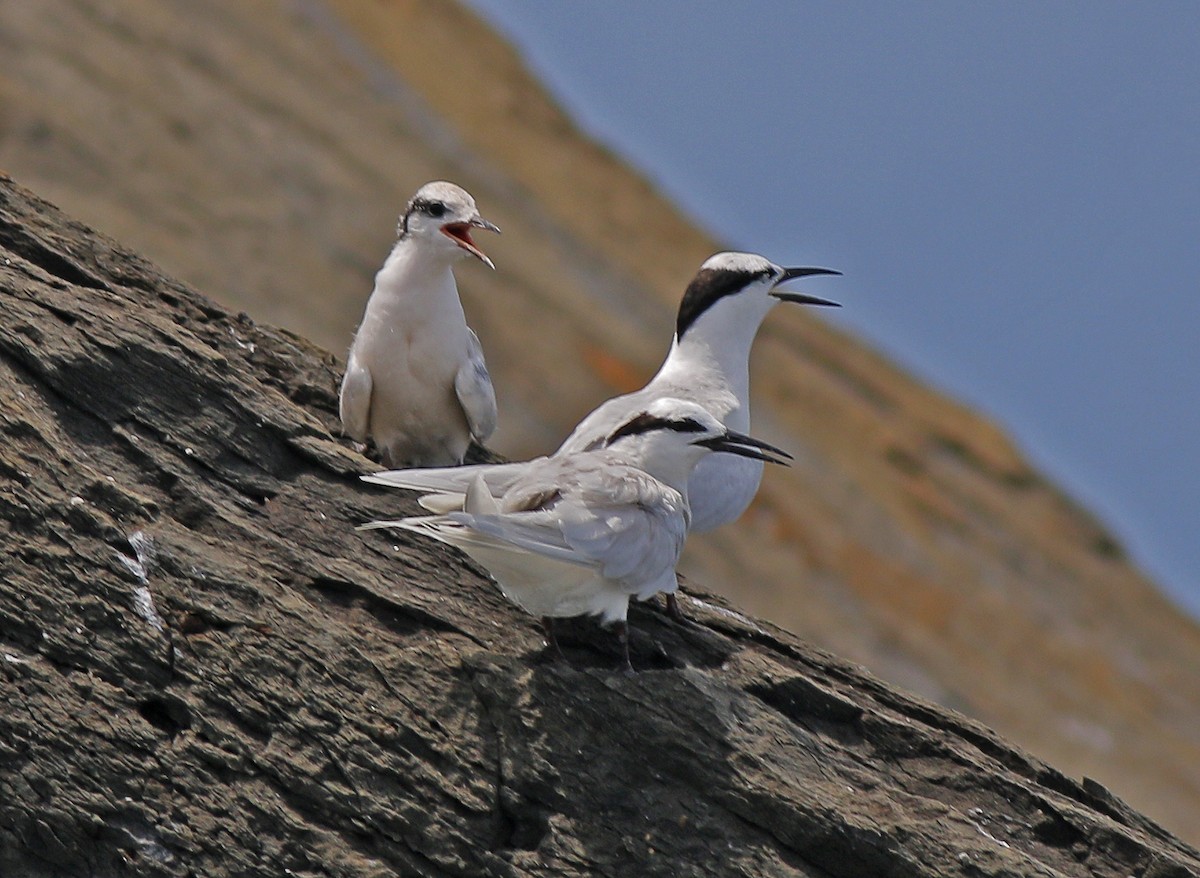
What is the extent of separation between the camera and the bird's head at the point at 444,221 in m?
9.37

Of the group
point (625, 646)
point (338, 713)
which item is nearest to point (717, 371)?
point (625, 646)

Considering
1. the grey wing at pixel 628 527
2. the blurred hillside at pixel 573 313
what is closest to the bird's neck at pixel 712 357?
the grey wing at pixel 628 527

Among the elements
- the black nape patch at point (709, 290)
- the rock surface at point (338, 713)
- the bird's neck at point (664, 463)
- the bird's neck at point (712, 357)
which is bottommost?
the rock surface at point (338, 713)

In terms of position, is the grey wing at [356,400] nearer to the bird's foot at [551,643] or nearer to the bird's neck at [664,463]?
the bird's neck at [664,463]

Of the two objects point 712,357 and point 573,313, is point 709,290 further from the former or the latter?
point 573,313

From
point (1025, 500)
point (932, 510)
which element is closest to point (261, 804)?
point (932, 510)

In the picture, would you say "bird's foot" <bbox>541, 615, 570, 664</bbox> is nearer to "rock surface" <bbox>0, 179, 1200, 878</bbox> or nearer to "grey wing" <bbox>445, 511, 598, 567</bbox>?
"rock surface" <bbox>0, 179, 1200, 878</bbox>

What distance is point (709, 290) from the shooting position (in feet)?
37.0

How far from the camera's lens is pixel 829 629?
32156 millimetres

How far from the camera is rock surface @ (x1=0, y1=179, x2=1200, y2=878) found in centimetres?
752

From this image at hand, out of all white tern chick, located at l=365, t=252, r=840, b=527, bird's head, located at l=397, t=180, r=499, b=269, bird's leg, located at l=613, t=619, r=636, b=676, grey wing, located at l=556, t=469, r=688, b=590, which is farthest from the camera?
white tern chick, located at l=365, t=252, r=840, b=527

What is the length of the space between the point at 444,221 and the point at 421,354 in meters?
0.78

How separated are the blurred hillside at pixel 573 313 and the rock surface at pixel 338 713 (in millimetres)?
19994

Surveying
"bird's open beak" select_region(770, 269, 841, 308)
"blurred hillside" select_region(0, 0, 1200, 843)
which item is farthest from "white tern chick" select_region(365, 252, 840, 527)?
"blurred hillside" select_region(0, 0, 1200, 843)
